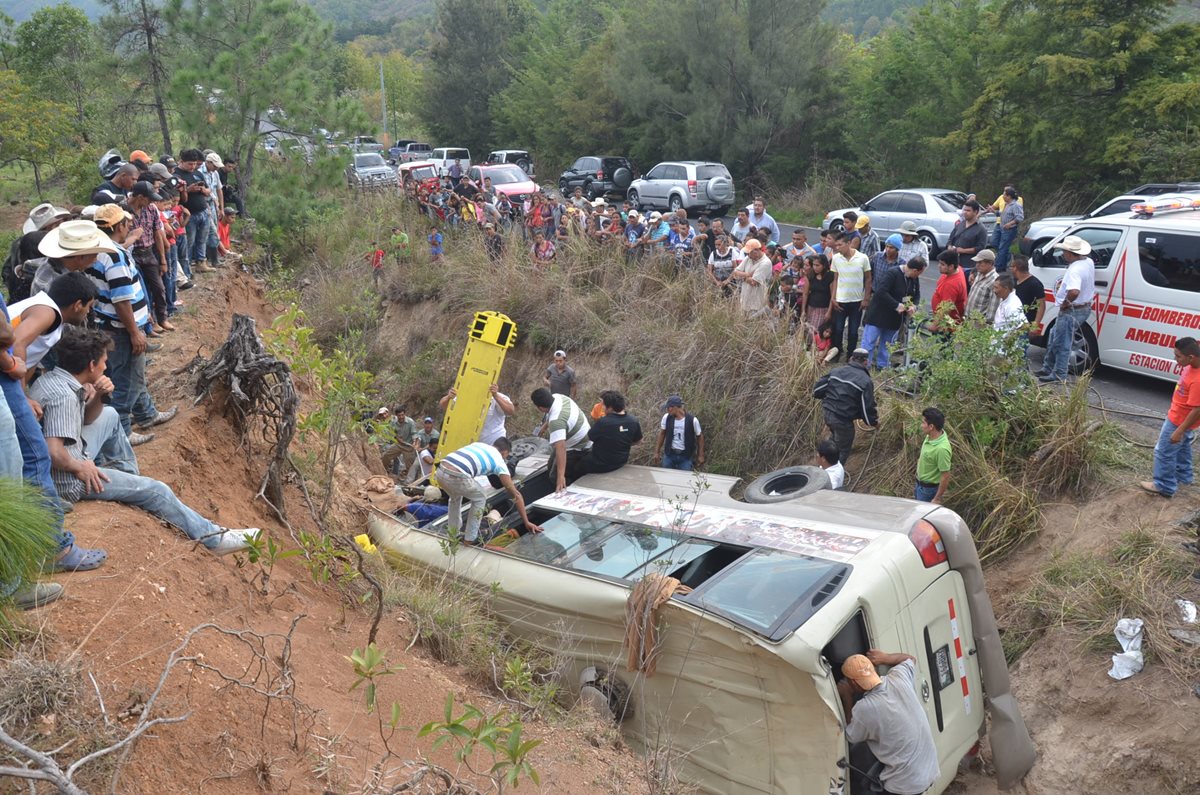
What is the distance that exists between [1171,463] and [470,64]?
40219 mm

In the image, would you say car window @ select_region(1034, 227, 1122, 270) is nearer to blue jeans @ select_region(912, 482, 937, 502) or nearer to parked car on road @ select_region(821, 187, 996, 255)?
blue jeans @ select_region(912, 482, 937, 502)

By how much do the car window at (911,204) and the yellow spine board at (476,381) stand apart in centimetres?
1023

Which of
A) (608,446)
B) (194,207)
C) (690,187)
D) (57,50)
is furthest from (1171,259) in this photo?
(57,50)

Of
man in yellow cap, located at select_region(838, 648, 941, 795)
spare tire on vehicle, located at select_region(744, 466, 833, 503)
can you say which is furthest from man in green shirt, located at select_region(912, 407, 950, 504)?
man in yellow cap, located at select_region(838, 648, 941, 795)

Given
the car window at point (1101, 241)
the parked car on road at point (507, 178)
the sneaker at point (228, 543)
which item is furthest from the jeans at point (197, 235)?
the parked car on road at point (507, 178)

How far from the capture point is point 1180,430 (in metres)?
6.29

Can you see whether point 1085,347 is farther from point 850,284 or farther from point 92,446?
point 92,446

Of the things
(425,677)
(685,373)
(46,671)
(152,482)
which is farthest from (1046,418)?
(46,671)

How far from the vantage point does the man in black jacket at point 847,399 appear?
7.71 m

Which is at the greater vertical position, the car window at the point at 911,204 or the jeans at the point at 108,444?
the car window at the point at 911,204

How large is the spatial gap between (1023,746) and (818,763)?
180 centimetres

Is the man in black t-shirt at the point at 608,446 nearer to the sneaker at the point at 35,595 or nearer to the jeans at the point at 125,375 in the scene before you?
the jeans at the point at 125,375

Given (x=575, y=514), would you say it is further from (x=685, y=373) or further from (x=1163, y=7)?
(x=1163, y=7)

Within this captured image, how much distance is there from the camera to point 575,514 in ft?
20.7
